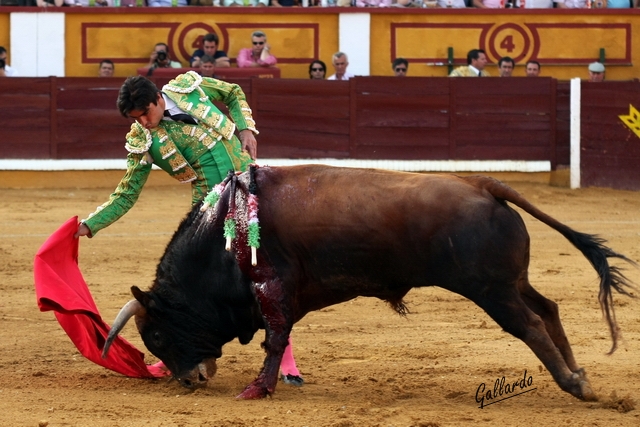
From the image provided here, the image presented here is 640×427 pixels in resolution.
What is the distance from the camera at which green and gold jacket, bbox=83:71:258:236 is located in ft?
13.5

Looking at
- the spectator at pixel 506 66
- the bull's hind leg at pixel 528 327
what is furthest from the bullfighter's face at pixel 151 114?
the spectator at pixel 506 66

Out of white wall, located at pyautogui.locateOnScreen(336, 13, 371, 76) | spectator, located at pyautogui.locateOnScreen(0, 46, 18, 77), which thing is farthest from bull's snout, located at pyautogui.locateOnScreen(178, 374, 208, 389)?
white wall, located at pyautogui.locateOnScreen(336, 13, 371, 76)

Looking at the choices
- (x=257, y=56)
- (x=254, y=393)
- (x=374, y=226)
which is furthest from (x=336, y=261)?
(x=257, y=56)

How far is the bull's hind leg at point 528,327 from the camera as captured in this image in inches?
139

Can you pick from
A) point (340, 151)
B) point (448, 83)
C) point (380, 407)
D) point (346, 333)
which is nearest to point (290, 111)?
point (340, 151)

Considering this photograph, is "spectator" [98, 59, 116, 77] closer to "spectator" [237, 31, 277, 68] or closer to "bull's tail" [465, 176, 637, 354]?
"spectator" [237, 31, 277, 68]

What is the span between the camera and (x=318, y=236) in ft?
12.1

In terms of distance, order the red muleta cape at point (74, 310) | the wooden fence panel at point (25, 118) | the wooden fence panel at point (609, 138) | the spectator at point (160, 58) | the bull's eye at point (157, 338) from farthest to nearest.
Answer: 1. the spectator at point (160, 58)
2. the wooden fence panel at point (25, 118)
3. the wooden fence panel at point (609, 138)
4. the red muleta cape at point (74, 310)
5. the bull's eye at point (157, 338)

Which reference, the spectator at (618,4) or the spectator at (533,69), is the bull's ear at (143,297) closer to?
the spectator at (533,69)

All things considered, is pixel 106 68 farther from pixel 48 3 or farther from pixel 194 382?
pixel 194 382

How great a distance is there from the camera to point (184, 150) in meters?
4.15

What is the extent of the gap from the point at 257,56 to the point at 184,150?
23.1ft

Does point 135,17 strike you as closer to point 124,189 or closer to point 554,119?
point 554,119
